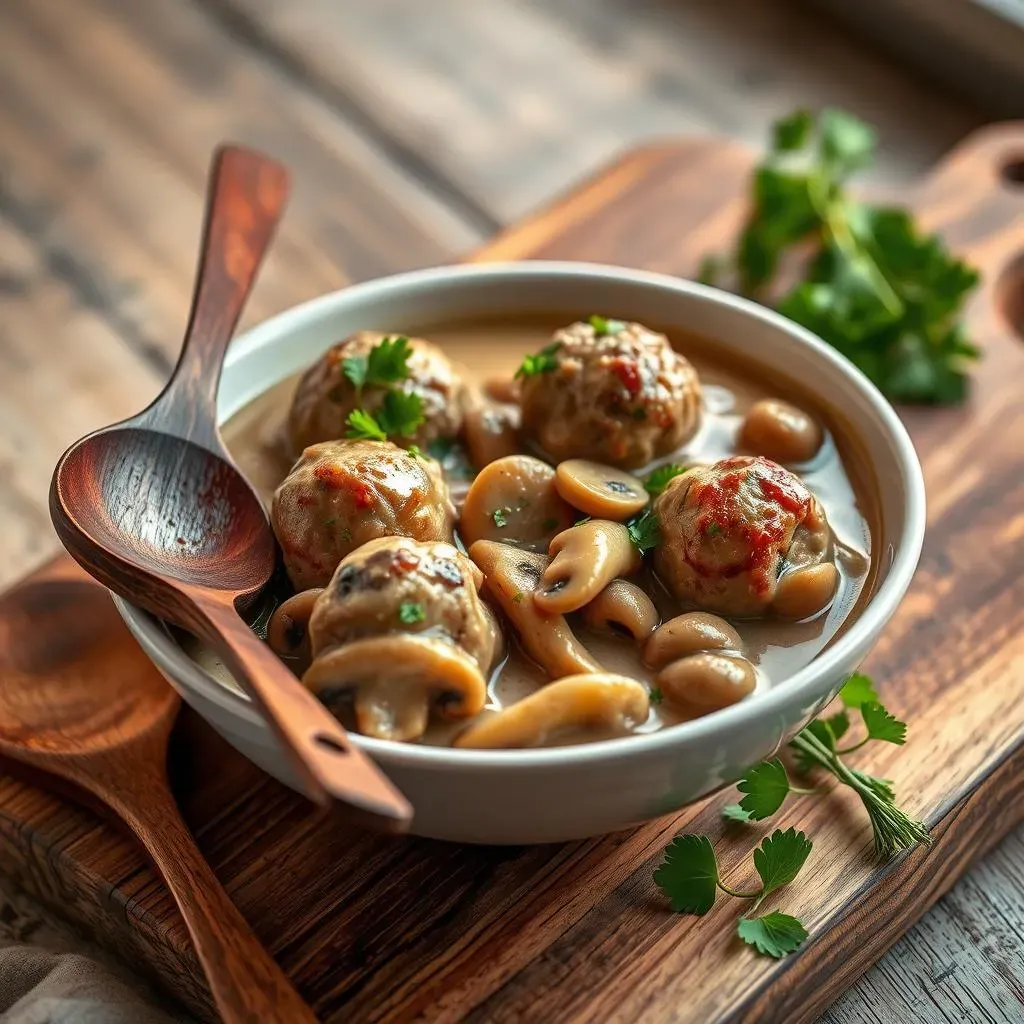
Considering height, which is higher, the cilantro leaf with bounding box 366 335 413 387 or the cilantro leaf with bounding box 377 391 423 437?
the cilantro leaf with bounding box 366 335 413 387

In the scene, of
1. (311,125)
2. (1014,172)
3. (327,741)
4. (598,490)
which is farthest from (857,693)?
(311,125)

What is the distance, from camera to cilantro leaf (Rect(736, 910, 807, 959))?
2033 millimetres

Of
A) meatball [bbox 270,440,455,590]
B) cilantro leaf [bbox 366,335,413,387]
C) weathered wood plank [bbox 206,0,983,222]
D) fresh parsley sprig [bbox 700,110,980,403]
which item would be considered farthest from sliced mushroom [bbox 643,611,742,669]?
weathered wood plank [bbox 206,0,983,222]

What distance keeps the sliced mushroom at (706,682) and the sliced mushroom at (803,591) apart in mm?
173

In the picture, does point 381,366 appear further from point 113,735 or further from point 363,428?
point 113,735

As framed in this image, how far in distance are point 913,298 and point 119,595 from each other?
1896 millimetres

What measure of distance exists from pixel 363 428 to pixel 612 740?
2.27 ft

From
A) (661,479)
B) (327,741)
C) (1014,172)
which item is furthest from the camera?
(1014,172)

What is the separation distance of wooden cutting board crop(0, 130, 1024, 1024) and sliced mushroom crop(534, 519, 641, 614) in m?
0.42

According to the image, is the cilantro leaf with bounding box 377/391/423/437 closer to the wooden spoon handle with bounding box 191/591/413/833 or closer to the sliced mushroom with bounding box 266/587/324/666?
the sliced mushroom with bounding box 266/587/324/666

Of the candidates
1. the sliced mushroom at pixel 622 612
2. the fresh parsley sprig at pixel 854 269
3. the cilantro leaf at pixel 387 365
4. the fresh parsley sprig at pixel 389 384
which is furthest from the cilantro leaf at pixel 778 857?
the fresh parsley sprig at pixel 854 269

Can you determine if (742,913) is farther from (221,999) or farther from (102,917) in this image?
(102,917)

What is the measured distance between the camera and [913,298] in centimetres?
312

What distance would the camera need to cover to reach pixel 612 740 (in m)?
1.92
